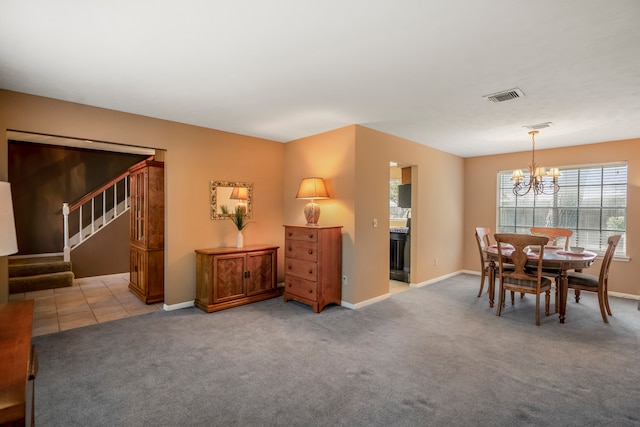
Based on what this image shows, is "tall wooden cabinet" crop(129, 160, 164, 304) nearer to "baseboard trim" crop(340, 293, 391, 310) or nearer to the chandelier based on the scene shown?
"baseboard trim" crop(340, 293, 391, 310)

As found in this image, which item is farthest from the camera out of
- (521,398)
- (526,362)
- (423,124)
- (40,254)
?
(40,254)

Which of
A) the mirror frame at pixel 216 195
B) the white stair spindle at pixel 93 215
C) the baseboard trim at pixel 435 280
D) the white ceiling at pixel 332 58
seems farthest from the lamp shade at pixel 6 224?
the white stair spindle at pixel 93 215

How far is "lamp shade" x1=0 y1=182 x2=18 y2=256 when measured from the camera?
1474mm

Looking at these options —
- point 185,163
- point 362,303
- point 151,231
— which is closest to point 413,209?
point 362,303

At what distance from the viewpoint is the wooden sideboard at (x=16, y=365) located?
0.93 meters

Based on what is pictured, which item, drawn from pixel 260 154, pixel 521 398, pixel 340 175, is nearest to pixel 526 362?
pixel 521 398

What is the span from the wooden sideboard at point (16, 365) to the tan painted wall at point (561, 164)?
21.9 feet

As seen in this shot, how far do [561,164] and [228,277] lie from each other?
19.1 ft


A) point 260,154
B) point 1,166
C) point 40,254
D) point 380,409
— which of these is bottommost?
point 380,409

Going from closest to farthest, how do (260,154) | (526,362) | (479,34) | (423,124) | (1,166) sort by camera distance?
1. (479,34)
2. (526,362)
3. (1,166)
4. (423,124)
5. (260,154)

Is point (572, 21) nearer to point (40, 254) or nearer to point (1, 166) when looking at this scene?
point (1, 166)

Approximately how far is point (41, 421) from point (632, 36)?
4.47m

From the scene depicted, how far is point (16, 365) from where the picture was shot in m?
1.14

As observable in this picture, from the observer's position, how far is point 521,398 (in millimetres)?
2209
